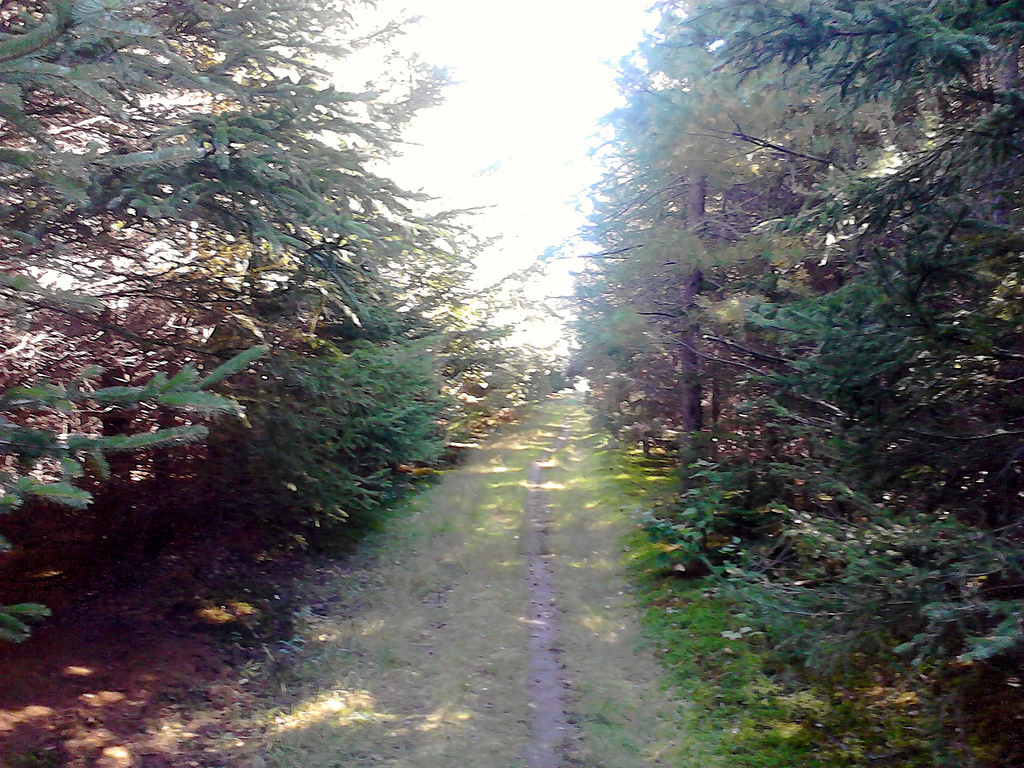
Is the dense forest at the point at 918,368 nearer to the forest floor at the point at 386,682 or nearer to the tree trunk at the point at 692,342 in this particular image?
the forest floor at the point at 386,682

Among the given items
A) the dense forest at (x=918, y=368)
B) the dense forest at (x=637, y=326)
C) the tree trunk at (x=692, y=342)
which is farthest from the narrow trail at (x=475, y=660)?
the tree trunk at (x=692, y=342)

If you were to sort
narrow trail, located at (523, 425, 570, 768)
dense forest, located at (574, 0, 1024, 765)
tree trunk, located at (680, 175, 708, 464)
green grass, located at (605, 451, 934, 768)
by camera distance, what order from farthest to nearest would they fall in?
tree trunk, located at (680, 175, 708, 464) < narrow trail, located at (523, 425, 570, 768) < green grass, located at (605, 451, 934, 768) < dense forest, located at (574, 0, 1024, 765)

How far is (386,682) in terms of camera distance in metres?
7.88

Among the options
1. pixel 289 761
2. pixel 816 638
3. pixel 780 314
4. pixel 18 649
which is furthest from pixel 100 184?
pixel 816 638

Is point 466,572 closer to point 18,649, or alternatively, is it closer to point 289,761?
point 289,761

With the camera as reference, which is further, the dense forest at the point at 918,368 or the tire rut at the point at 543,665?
the tire rut at the point at 543,665

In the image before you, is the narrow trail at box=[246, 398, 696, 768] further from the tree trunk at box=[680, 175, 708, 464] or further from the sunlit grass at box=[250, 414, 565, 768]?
the tree trunk at box=[680, 175, 708, 464]

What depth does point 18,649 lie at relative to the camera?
21.9 feet

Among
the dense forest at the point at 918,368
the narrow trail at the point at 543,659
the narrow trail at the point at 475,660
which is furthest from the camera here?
the narrow trail at the point at 543,659

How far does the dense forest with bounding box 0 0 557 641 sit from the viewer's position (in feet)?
14.6

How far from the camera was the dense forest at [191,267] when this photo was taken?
14.6ft

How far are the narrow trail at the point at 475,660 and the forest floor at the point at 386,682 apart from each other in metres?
0.02

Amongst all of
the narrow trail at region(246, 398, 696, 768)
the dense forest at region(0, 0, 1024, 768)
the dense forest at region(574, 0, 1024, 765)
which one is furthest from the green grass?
the narrow trail at region(246, 398, 696, 768)

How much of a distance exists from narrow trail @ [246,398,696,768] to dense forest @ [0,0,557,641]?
2.04 m
